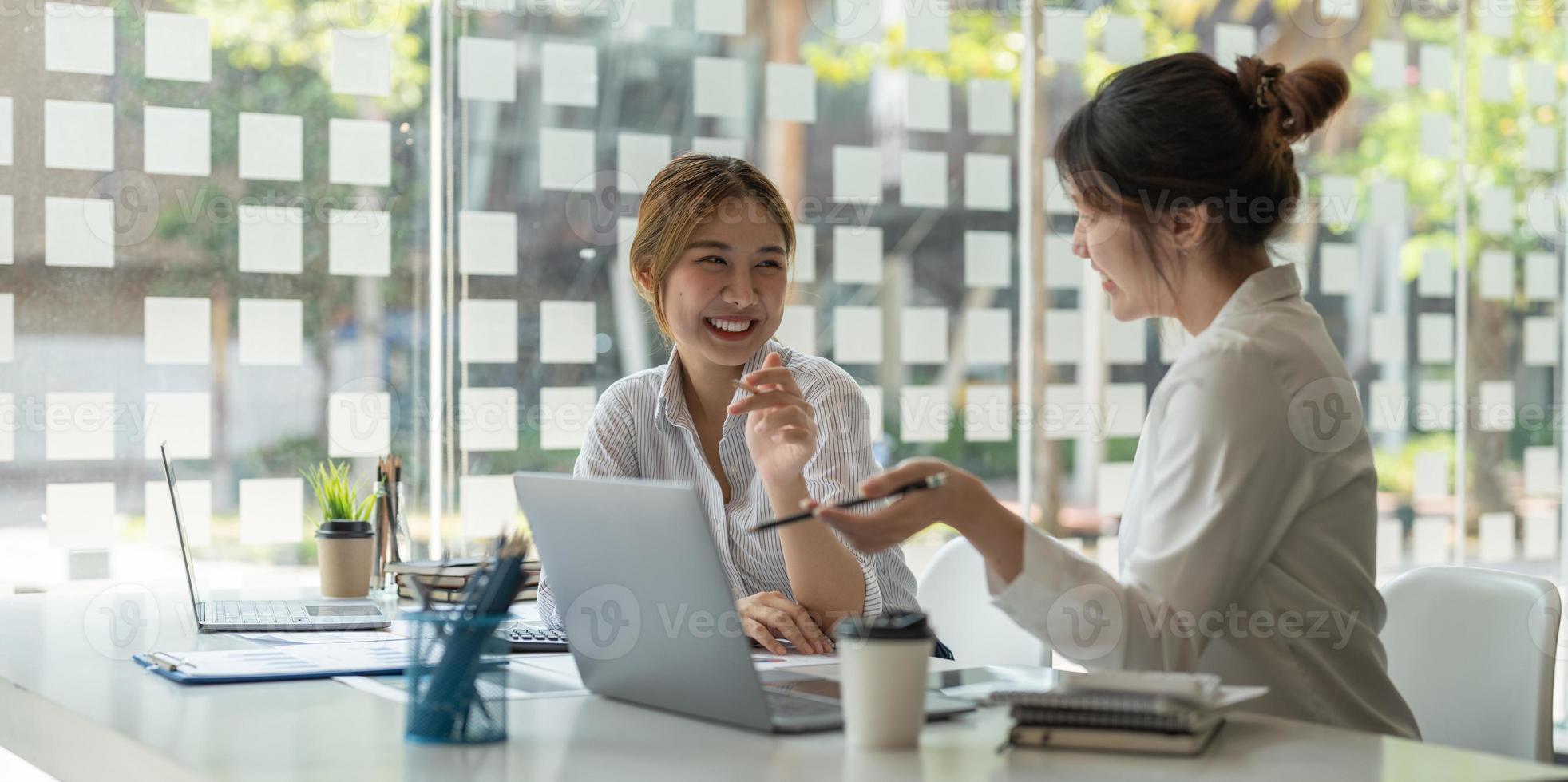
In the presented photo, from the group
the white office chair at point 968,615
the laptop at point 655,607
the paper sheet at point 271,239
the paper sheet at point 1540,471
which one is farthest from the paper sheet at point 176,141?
the paper sheet at point 1540,471

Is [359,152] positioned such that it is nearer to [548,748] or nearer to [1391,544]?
[548,748]

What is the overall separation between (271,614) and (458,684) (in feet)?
3.40

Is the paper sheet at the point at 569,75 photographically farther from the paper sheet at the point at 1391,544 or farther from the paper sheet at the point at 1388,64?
the paper sheet at the point at 1391,544

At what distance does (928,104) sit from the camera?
12.7ft

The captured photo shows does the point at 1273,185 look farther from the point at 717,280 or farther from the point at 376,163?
the point at 376,163

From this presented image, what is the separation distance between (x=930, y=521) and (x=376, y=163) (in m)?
2.29

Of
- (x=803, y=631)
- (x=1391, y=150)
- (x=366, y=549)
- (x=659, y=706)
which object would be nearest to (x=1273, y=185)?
(x=803, y=631)

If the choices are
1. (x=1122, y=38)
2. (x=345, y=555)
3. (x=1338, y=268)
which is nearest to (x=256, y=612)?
(x=345, y=555)

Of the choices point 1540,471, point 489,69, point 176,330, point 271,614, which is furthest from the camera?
point 1540,471

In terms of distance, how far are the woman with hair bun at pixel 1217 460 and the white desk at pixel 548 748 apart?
0.20m

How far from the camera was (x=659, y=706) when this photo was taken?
1440mm

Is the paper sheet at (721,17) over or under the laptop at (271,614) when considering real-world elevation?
over

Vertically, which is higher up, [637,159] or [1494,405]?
[637,159]

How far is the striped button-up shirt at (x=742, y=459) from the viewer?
227 cm
